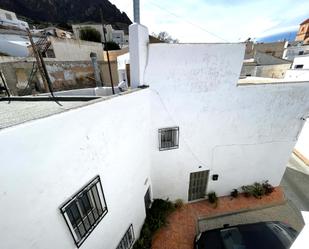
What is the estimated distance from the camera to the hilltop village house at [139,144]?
2289 millimetres

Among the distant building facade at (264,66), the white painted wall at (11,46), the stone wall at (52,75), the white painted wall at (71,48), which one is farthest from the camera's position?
the white painted wall at (11,46)

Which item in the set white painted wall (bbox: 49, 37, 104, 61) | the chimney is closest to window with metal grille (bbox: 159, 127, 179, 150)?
the chimney

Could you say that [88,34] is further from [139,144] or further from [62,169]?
[62,169]

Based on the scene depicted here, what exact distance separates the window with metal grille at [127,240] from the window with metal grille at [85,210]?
2.08 m

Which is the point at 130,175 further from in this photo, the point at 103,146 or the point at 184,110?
the point at 184,110

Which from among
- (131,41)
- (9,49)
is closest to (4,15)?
(9,49)

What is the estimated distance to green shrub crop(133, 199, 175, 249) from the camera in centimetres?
661

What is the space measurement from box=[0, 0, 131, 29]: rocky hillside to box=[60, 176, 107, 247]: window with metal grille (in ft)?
169

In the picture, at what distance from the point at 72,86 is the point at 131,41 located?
9.28 meters

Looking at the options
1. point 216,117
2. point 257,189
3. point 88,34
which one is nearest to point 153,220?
point 216,117

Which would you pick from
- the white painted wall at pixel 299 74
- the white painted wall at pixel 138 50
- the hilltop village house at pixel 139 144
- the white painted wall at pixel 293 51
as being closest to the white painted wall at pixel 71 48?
the hilltop village house at pixel 139 144

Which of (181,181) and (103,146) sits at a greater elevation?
(103,146)

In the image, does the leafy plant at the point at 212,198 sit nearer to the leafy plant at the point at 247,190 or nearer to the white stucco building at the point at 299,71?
the leafy plant at the point at 247,190

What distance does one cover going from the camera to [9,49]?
19.8 m
